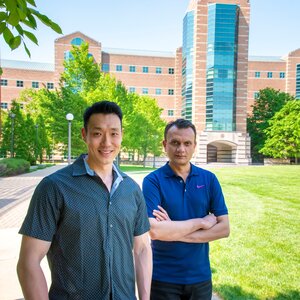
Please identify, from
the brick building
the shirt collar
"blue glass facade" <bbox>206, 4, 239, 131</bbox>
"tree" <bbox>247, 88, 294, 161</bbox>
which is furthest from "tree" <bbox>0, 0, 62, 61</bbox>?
"tree" <bbox>247, 88, 294, 161</bbox>

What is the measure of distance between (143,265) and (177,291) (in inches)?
19.0

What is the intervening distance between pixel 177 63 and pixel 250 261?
54202mm

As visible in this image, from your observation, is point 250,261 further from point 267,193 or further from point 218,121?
point 218,121

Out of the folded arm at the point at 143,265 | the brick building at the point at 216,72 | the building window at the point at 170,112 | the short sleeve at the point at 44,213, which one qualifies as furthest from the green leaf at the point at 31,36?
the building window at the point at 170,112

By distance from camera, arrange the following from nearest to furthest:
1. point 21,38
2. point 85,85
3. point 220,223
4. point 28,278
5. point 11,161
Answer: point 28,278, point 21,38, point 220,223, point 11,161, point 85,85

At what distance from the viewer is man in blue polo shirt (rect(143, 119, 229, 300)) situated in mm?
2285

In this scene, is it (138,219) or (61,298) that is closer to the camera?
(61,298)

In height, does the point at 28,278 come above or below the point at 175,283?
above

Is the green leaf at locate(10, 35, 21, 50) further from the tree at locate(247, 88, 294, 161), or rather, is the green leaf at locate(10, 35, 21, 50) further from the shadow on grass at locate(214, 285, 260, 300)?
the tree at locate(247, 88, 294, 161)

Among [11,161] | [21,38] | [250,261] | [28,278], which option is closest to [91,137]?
[21,38]

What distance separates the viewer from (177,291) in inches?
89.2

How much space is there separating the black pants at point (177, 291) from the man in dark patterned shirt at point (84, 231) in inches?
15.8

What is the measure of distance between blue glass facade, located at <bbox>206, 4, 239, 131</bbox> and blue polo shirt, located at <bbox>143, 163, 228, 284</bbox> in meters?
43.7

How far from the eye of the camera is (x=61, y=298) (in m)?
1.66
